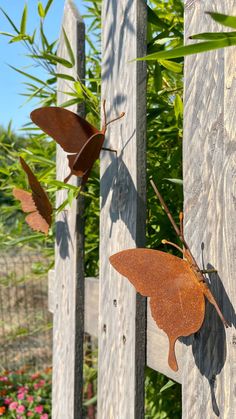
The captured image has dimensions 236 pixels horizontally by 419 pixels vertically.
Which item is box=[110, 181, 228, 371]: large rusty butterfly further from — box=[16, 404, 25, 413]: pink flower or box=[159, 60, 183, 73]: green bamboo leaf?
box=[16, 404, 25, 413]: pink flower

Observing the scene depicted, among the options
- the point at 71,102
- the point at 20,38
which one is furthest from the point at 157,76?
the point at 20,38

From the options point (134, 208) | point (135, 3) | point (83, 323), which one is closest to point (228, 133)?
point (134, 208)

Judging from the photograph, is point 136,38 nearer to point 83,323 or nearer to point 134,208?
point 134,208

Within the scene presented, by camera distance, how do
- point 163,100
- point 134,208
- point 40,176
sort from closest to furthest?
point 134,208, point 163,100, point 40,176

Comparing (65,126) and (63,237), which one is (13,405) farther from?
(65,126)

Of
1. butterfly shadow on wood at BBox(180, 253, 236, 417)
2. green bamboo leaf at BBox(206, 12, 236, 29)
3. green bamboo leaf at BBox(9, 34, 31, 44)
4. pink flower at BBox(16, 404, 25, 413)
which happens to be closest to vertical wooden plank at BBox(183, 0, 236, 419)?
butterfly shadow on wood at BBox(180, 253, 236, 417)

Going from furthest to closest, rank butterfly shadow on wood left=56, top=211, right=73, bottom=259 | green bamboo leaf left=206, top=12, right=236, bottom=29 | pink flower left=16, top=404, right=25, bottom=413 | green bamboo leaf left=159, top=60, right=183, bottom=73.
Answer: pink flower left=16, top=404, right=25, bottom=413
butterfly shadow on wood left=56, top=211, right=73, bottom=259
green bamboo leaf left=159, top=60, right=183, bottom=73
green bamboo leaf left=206, top=12, right=236, bottom=29
